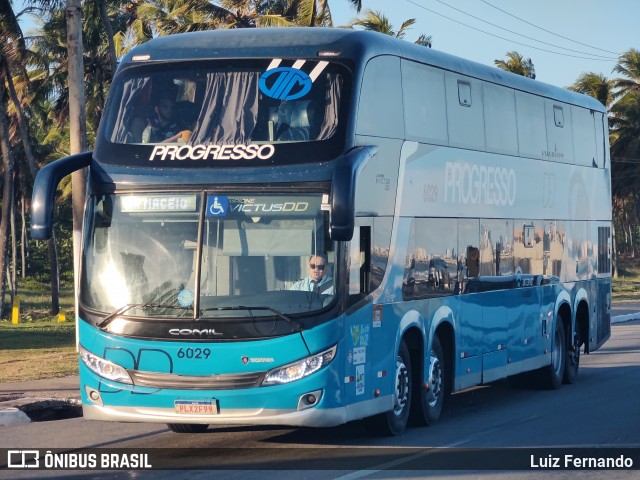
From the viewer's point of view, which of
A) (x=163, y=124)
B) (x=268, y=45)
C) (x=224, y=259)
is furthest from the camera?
(x=268, y=45)

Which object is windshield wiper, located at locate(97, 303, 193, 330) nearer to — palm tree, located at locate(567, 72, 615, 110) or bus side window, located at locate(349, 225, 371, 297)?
bus side window, located at locate(349, 225, 371, 297)

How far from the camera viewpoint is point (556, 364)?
1792 cm

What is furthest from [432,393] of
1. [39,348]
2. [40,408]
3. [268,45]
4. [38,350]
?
[39,348]

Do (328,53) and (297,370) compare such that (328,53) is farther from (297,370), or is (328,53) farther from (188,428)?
(188,428)

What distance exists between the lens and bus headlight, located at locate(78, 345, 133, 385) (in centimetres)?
1083

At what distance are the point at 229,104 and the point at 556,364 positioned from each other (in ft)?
28.3

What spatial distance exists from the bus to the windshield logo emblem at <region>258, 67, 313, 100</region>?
0.02 meters

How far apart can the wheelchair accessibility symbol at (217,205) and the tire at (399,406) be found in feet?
8.75

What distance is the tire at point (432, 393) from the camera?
13.0 m

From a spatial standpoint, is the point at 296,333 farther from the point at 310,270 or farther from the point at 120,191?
the point at 120,191

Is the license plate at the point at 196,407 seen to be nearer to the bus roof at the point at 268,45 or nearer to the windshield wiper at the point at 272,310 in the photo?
the windshield wiper at the point at 272,310

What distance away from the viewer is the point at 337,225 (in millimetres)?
10102

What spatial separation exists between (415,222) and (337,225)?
2828mm

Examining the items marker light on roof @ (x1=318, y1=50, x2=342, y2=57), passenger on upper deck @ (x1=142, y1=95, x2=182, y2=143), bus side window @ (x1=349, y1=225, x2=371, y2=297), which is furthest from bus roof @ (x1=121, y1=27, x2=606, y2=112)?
bus side window @ (x1=349, y1=225, x2=371, y2=297)
